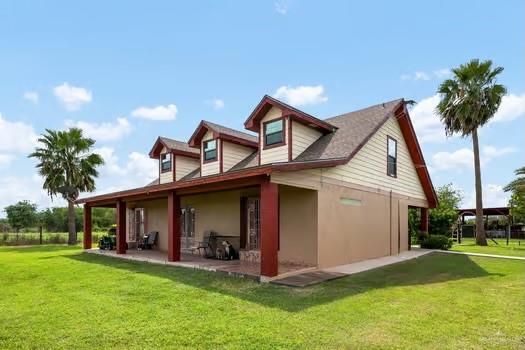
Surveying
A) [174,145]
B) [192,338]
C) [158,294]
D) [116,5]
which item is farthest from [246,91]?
[192,338]

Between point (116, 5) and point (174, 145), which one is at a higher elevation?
point (116, 5)

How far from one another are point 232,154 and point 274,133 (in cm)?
288

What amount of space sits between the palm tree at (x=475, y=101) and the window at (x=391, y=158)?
368 inches

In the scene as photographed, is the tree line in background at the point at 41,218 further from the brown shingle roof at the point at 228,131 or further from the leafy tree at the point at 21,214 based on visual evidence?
the brown shingle roof at the point at 228,131

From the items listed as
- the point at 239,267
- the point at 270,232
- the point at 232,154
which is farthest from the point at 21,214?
the point at 270,232

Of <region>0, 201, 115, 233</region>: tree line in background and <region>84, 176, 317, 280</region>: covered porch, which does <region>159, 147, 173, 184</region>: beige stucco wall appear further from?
<region>0, 201, 115, 233</region>: tree line in background

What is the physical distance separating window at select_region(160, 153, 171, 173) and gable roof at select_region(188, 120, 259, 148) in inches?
96.8

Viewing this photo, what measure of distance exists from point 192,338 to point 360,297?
3.65m

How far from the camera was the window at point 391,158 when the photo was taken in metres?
14.2

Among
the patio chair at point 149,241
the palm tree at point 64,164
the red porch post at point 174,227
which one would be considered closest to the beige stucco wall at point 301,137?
the red porch post at point 174,227

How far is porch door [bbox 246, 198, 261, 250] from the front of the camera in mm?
12719

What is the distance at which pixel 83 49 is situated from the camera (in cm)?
1351

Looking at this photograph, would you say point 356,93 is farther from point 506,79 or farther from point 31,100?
point 31,100

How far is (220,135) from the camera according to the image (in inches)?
537
